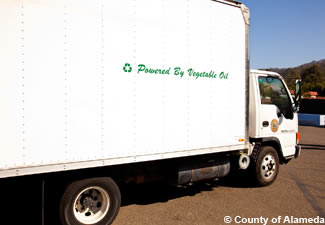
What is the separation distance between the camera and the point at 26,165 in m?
3.53

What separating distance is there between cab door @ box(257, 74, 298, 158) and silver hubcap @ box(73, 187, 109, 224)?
362 centimetres

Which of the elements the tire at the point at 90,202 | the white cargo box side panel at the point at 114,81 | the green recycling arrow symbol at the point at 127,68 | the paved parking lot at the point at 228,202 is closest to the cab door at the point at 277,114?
the white cargo box side panel at the point at 114,81

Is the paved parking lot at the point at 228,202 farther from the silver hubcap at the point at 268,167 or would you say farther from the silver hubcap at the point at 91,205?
the silver hubcap at the point at 91,205

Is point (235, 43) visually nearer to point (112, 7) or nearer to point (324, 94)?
point (112, 7)

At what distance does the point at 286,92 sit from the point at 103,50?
4608 millimetres

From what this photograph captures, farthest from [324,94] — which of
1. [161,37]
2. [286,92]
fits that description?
[161,37]

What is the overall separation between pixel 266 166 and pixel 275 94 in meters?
1.62

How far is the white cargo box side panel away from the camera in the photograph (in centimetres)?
352

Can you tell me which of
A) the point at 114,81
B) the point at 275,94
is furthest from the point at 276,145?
the point at 114,81

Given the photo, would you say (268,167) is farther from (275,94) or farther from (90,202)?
(90,202)

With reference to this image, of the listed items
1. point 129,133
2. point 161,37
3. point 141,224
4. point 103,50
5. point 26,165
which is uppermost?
point 161,37

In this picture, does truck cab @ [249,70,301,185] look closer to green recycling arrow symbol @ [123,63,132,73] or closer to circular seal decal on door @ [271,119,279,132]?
circular seal decal on door @ [271,119,279,132]

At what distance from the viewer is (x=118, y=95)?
4.21 m

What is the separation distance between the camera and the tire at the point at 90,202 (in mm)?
3979
